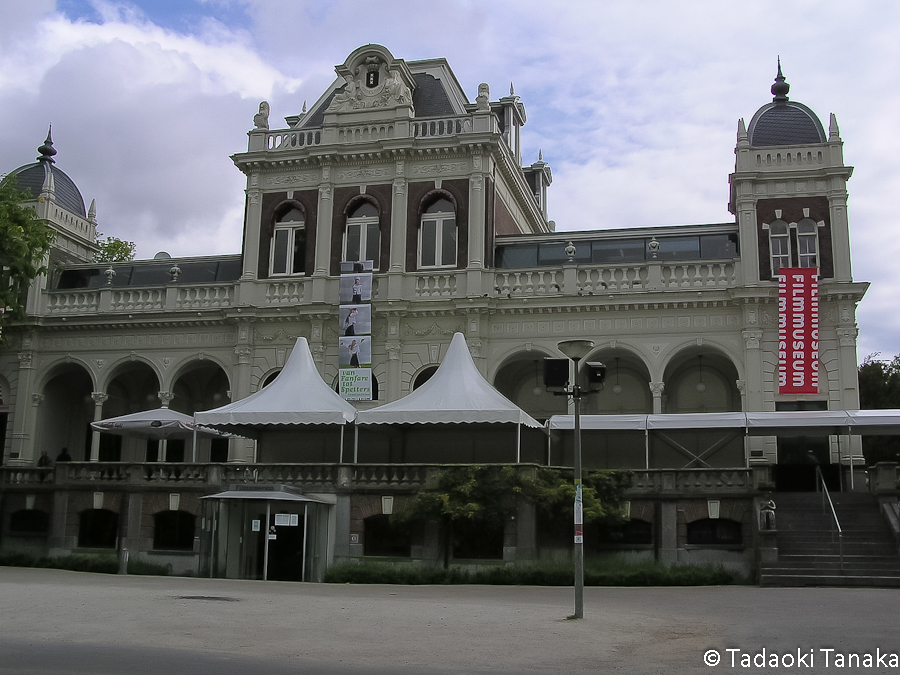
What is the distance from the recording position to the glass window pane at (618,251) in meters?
37.2

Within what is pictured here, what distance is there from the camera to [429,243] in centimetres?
3778

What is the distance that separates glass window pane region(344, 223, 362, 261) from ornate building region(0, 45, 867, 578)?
3.4 inches

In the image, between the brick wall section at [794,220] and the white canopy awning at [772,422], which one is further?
the brick wall section at [794,220]

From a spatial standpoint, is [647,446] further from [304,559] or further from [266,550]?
[266,550]

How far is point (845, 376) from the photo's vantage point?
3303 centimetres

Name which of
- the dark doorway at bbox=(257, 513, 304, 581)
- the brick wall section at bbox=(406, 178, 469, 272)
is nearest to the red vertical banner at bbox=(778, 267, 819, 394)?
the brick wall section at bbox=(406, 178, 469, 272)

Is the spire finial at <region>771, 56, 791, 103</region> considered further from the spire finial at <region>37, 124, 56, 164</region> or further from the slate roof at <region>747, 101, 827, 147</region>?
the spire finial at <region>37, 124, 56, 164</region>

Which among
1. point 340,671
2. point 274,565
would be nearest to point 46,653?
point 340,671

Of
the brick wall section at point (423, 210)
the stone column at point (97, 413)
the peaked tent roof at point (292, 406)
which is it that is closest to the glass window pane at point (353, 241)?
the brick wall section at point (423, 210)

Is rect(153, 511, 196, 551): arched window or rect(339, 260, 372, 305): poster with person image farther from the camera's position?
rect(339, 260, 372, 305): poster with person image

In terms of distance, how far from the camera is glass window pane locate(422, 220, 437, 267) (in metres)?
37.6

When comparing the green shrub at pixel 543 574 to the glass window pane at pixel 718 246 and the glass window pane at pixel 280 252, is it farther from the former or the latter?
the glass window pane at pixel 280 252

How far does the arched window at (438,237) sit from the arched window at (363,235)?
176 cm

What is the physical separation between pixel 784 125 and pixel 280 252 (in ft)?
64.9
